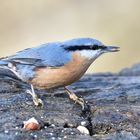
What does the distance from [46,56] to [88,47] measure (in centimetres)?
37

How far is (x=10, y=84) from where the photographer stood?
504 centimetres

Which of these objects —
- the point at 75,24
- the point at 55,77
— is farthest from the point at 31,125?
the point at 75,24

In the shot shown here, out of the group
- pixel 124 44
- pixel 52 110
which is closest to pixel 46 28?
pixel 124 44

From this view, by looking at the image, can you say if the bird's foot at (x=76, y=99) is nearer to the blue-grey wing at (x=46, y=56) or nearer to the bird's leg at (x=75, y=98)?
the bird's leg at (x=75, y=98)

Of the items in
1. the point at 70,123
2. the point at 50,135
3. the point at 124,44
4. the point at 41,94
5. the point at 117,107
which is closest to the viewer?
the point at 50,135

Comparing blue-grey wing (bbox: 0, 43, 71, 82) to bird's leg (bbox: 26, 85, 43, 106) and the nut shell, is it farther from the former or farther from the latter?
the nut shell

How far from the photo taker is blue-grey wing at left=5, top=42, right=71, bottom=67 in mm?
4598

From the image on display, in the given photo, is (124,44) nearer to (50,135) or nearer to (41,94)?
(41,94)

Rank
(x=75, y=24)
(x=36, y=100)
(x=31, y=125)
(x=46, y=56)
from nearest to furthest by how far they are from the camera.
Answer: (x=31, y=125) → (x=36, y=100) → (x=46, y=56) → (x=75, y=24)

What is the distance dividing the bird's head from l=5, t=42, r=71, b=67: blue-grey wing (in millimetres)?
84

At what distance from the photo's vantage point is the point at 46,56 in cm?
464

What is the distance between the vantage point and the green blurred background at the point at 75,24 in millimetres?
10031

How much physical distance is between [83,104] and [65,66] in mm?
348

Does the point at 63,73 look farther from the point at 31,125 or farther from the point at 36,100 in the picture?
the point at 31,125
